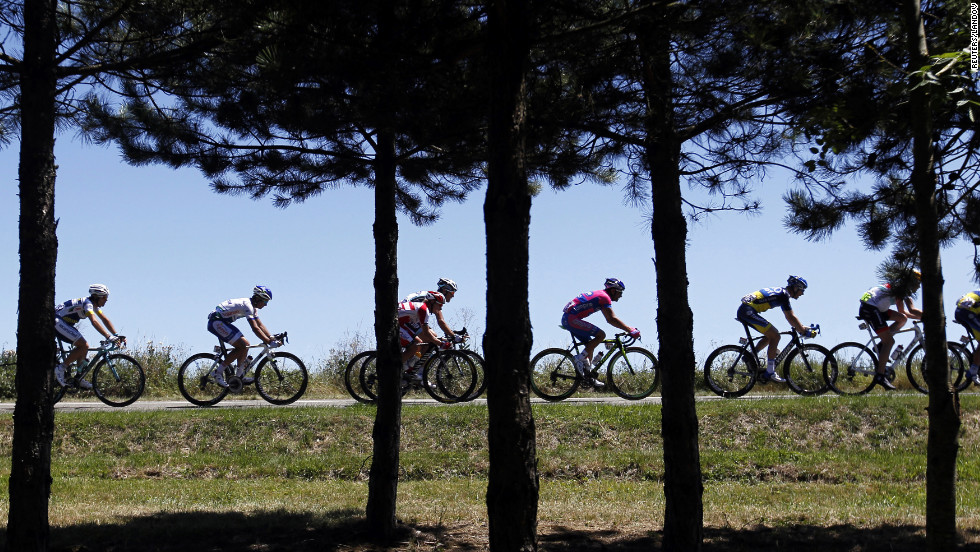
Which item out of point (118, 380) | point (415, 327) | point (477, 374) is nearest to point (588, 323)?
point (477, 374)

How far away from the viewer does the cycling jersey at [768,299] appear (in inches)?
570

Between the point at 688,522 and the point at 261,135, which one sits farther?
the point at 261,135

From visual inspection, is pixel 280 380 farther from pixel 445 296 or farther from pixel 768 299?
pixel 768 299

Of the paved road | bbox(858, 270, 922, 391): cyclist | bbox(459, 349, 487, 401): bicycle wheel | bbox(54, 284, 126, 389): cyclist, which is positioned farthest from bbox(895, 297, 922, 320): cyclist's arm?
bbox(54, 284, 126, 389): cyclist

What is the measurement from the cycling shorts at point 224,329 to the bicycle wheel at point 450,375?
2.99 m

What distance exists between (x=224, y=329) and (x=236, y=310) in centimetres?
47

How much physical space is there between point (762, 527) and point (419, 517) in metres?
2.85

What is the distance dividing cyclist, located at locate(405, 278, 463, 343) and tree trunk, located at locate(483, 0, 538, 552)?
30.4 feet

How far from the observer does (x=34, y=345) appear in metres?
5.93

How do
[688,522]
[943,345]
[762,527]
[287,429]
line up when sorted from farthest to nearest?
[287,429] < [762,527] < [688,522] < [943,345]

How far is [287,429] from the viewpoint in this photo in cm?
1172

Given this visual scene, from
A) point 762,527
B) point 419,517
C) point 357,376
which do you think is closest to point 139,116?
point 419,517

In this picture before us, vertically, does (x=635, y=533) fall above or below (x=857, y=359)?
below

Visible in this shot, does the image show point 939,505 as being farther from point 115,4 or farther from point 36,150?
point 115,4
